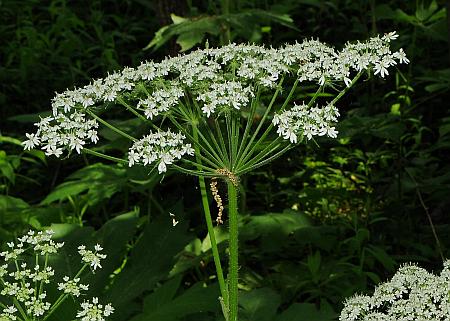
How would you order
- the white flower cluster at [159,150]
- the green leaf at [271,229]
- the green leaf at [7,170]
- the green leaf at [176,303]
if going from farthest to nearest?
the green leaf at [7,170], the green leaf at [271,229], the green leaf at [176,303], the white flower cluster at [159,150]

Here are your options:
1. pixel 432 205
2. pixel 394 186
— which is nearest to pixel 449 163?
pixel 432 205

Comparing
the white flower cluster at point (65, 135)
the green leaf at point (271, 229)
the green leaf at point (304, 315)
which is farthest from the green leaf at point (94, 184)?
the white flower cluster at point (65, 135)

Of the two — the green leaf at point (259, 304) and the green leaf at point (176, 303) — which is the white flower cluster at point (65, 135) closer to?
the green leaf at point (176, 303)

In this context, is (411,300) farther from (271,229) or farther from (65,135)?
(271,229)

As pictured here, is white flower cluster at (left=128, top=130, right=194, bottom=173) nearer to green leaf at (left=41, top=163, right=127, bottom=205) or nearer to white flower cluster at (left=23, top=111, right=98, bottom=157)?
white flower cluster at (left=23, top=111, right=98, bottom=157)

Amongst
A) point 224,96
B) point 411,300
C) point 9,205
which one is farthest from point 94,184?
point 411,300

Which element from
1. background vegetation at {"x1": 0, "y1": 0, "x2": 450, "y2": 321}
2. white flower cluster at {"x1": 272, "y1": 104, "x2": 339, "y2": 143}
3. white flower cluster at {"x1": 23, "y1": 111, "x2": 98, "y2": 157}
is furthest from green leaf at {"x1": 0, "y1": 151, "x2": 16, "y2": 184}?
white flower cluster at {"x1": 272, "y1": 104, "x2": 339, "y2": 143}

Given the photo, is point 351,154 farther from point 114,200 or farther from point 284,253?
point 114,200
